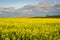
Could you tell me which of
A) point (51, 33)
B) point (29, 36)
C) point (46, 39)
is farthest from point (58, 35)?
point (29, 36)

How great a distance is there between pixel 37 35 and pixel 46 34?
0.46m

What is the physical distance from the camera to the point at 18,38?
8.24 m

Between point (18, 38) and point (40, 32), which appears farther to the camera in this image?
point (40, 32)

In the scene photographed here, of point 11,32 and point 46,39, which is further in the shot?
point 11,32

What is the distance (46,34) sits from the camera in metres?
8.77

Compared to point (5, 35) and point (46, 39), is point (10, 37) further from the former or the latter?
point (46, 39)

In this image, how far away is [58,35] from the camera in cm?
896

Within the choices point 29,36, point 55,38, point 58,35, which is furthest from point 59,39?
point 29,36

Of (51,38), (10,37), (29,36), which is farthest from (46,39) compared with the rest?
(10,37)

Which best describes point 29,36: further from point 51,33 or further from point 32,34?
point 51,33

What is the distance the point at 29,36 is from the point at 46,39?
0.78m

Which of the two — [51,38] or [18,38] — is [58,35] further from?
[18,38]

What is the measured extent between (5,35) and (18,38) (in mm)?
733

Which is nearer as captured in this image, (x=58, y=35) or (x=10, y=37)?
(x=10, y=37)
